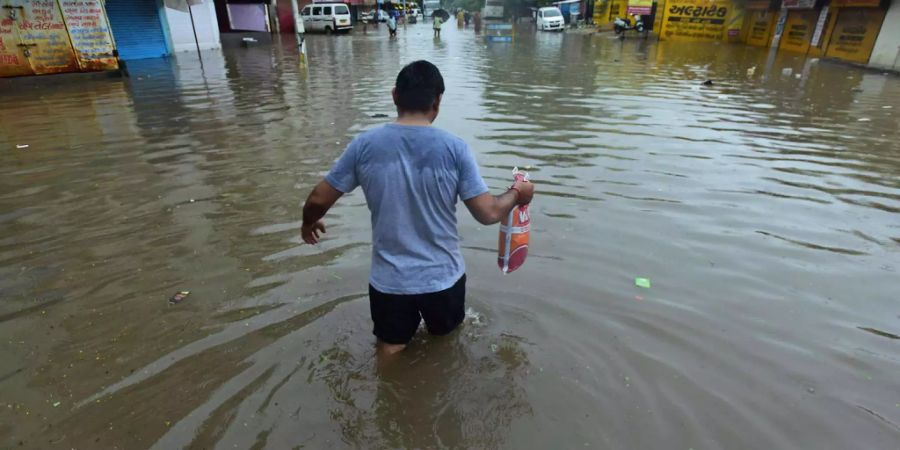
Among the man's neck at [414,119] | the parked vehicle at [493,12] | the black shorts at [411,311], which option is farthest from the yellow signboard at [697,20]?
the man's neck at [414,119]

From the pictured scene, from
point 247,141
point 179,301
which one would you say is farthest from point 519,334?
point 247,141

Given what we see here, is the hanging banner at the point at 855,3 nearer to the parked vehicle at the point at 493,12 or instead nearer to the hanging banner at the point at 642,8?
the hanging banner at the point at 642,8

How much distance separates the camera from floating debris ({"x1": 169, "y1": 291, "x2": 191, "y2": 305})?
3.43m

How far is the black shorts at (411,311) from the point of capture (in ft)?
8.13

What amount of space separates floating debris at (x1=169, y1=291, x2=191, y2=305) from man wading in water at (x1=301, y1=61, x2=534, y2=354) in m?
1.51

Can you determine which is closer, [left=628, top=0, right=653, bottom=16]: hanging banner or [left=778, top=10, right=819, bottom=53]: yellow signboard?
[left=778, top=10, right=819, bottom=53]: yellow signboard

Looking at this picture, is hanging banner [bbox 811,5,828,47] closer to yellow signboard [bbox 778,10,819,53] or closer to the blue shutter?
yellow signboard [bbox 778,10,819,53]

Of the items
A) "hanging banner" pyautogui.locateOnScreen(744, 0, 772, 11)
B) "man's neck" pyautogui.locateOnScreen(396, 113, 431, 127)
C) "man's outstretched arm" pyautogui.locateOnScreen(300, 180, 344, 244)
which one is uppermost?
"hanging banner" pyautogui.locateOnScreen(744, 0, 772, 11)

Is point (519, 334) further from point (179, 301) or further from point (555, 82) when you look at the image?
point (555, 82)

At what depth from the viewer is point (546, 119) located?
904 cm

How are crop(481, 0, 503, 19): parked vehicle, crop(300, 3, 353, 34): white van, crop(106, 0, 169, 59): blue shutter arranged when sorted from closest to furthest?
1. crop(106, 0, 169, 59): blue shutter
2. crop(300, 3, 353, 34): white van
3. crop(481, 0, 503, 19): parked vehicle

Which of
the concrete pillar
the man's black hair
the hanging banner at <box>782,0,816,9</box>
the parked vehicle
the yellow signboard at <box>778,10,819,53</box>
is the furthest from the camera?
the parked vehicle

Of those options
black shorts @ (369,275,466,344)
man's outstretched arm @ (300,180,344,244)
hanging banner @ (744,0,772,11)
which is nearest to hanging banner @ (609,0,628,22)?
hanging banner @ (744,0,772,11)

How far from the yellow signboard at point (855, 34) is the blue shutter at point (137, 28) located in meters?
27.4
